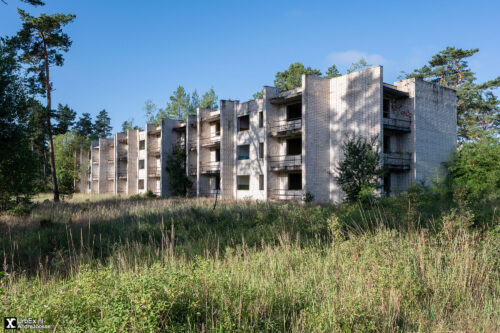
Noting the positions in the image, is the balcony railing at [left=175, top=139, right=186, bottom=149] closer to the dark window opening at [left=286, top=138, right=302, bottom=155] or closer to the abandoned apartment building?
the abandoned apartment building

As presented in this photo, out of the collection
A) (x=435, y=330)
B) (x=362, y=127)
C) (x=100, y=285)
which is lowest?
(x=435, y=330)

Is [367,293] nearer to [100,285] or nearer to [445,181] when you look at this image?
[100,285]

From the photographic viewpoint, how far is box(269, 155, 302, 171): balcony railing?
2685 centimetres

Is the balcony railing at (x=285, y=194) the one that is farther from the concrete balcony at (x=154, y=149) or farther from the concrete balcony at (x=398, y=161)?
the concrete balcony at (x=154, y=149)

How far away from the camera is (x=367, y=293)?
4.27 m

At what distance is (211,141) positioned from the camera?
35562 millimetres

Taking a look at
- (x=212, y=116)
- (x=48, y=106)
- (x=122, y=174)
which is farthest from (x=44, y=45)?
(x=122, y=174)

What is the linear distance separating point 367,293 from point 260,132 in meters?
26.3

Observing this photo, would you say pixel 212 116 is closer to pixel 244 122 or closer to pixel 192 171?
pixel 244 122

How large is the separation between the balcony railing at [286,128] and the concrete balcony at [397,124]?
6.60 metres

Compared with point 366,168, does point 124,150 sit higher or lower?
higher

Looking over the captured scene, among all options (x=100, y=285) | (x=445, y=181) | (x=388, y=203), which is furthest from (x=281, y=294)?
(x=445, y=181)

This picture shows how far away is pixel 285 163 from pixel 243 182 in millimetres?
6441

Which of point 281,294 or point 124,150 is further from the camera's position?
point 124,150
